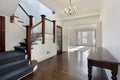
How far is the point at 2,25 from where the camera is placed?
393 cm

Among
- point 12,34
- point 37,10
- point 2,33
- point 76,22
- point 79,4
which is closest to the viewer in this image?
point 2,33

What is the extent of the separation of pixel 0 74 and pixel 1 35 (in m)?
2.06

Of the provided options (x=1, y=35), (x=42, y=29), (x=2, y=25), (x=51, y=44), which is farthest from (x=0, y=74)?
(x=51, y=44)

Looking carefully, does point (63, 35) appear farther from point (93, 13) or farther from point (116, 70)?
point (116, 70)

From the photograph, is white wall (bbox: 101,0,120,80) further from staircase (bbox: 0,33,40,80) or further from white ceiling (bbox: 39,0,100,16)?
white ceiling (bbox: 39,0,100,16)

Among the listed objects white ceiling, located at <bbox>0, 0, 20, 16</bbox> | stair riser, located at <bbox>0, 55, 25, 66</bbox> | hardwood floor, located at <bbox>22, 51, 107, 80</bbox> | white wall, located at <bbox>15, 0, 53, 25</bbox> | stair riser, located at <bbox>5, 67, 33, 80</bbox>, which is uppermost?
white wall, located at <bbox>15, 0, 53, 25</bbox>

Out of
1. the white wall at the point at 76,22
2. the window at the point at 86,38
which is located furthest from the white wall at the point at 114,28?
the window at the point at 86,38

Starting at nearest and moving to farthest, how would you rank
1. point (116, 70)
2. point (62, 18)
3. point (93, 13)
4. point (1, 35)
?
point (116, 70) → point (1, 35) → point (93, 13) → point (62, 18)

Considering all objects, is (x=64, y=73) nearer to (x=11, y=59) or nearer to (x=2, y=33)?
(x=11, y=59)

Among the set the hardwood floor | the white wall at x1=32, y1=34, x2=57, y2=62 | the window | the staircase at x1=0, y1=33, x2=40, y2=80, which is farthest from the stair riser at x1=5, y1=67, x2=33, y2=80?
the window

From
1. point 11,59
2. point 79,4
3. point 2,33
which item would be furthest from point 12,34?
point 79,4

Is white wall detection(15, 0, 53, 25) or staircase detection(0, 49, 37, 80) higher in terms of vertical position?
white wall detection(15, 0, 53, 25)

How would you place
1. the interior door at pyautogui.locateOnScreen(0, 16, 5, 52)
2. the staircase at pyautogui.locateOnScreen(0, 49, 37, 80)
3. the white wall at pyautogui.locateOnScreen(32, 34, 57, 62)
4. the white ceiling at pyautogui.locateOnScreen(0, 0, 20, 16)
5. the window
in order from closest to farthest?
the staircase at pyautogui.locateOnScreen(0, 49, 37, 80) → the white ceiling at pyautogui.locateOnScreen(0, 0, 20, 16) → the interior door at pyautogui.locateOnScreen(0, 16, 5, 52) → the white wall at pyautogui.locateOnScreen(32, 34, 57, 62) → the window

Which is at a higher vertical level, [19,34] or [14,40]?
[19,34]
